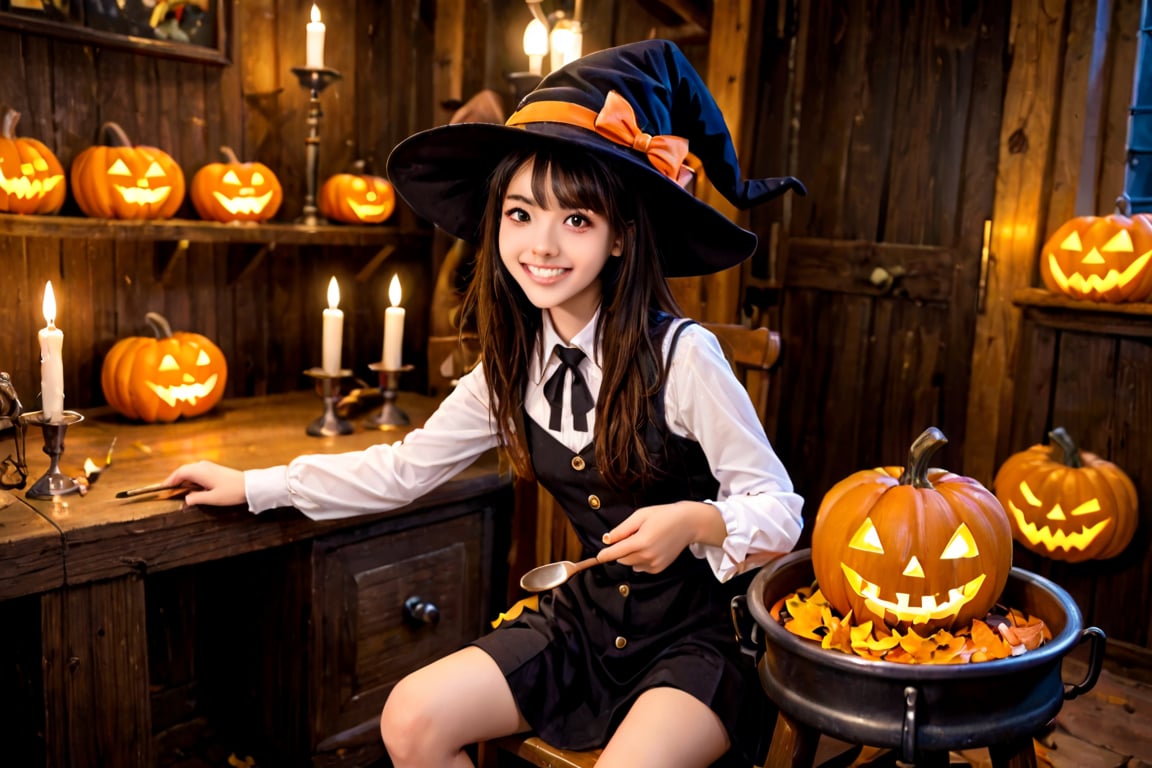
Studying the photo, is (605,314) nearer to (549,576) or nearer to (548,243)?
(548,243)

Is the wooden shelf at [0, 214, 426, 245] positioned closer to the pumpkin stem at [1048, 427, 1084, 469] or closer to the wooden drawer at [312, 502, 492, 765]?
the wooden drawer at [312, 502, 492, 765]

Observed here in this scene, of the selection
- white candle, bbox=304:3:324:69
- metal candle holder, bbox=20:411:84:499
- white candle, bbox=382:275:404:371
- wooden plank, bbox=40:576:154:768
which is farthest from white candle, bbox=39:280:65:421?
white candle, bbox=304:3:324:69

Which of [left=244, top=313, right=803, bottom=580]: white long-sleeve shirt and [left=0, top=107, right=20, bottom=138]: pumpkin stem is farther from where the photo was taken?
[left=0, top=107, right=20, bottom=138]: pumpkin stem

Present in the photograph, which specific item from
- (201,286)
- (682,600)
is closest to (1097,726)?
(682,600)

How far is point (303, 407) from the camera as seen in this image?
9.52 ft

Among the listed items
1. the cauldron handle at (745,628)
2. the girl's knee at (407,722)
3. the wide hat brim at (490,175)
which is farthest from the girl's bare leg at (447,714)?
the wide hat brim at (490,175)

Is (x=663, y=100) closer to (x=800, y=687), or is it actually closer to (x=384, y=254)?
(x=800, y=687)

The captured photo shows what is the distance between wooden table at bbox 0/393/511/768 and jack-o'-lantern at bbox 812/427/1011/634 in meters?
1.13

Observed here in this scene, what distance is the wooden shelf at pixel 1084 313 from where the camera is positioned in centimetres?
255

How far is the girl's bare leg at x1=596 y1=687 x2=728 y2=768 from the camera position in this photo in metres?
1.44

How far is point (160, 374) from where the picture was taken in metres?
2.51

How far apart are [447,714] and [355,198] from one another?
1.75 m

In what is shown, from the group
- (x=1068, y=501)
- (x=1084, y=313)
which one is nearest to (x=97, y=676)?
(x=1068, y=501)

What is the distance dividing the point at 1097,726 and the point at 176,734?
2277 millimetres
